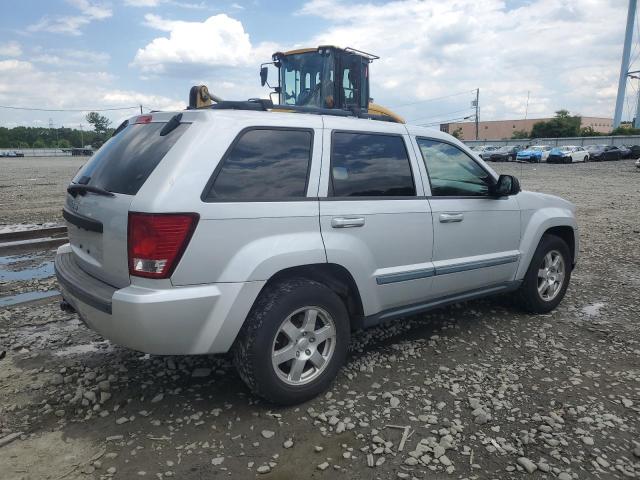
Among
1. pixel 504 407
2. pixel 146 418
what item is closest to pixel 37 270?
pixel 146 418

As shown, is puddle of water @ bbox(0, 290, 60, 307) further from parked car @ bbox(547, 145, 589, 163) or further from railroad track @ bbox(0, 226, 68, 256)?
parked car @ bbox(547, 145, 589, 163)

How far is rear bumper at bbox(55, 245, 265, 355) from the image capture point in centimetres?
270

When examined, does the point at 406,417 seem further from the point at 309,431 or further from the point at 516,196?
the point at 516,196

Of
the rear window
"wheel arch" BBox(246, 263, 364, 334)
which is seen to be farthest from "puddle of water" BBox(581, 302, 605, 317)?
the rear window

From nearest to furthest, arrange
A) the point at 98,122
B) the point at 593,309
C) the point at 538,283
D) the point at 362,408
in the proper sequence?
the point at 362,408, the point at 538,283, the point at 593,309, the point at 98,122

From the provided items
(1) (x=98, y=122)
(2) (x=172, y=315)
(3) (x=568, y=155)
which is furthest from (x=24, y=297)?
(1) (x=98, y=122)

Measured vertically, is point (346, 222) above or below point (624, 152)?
below

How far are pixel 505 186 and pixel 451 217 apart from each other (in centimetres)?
69

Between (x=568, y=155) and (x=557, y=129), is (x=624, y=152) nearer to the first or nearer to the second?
(x=568, y=155)

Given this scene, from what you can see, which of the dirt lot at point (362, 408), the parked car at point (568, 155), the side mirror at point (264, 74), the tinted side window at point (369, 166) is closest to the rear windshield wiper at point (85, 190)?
the dirt lot at point (362, 408)

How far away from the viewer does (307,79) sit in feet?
37.1

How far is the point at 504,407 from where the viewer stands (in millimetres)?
3254

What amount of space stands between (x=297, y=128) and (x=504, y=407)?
7.60 ft

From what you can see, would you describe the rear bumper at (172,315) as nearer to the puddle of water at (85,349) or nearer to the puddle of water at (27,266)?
the puddle of water at (85,349)
